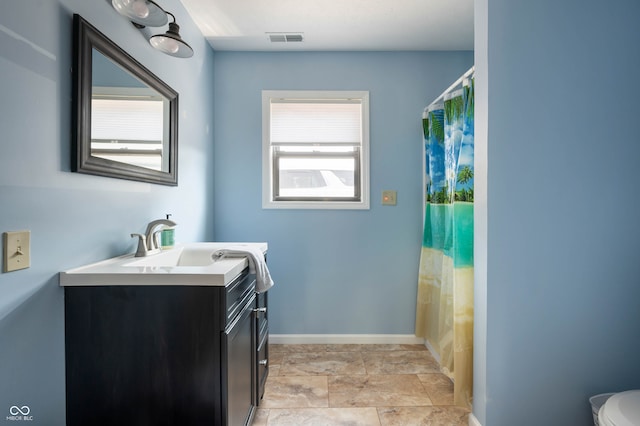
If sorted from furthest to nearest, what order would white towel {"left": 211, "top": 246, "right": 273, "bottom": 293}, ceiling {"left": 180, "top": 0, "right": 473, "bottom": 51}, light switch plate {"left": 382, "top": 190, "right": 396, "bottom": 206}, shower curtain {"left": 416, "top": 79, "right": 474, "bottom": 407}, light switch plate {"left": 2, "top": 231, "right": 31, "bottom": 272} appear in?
light switch plate {"left": 382, "top": 190, "right": 396, "bottom": 206} < ceiling {"left": 180, "top": 0, "right": 473, "bottom": 51} < shower curtain {"left": 416, "top": 79, "right": 474, "bottom": 407} < white towel {"left": 211, "top": 246, "right": 273, "bottom": 293} < light switch plate {"left": 2, "top": 231, "right": 31, "bottom": 272}

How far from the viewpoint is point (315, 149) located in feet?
9.26

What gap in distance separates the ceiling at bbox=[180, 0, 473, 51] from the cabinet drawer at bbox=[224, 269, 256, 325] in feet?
5.67

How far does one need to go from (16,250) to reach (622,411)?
1984 millimetres

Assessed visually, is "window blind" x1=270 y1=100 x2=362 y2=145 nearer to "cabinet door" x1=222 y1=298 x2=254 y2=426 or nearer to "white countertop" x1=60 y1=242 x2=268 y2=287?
"cabinet door" x1=222 y1=298 x2=254 y2=426

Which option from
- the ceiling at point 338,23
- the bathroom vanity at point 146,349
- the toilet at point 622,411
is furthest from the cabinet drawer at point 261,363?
the ceiling at point 338,23

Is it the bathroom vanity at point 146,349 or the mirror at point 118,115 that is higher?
the mirror at point 118,115

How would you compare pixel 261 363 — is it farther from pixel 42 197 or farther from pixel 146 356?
pixel 42 197

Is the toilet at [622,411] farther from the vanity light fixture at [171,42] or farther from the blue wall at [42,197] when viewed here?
the vanity light fixture at [171,42]

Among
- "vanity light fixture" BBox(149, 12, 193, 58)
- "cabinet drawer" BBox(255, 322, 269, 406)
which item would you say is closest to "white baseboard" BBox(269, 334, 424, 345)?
"cabinet drawer" BBox(255, 322, 269, 406)

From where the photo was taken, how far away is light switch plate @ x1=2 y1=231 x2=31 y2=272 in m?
0.94

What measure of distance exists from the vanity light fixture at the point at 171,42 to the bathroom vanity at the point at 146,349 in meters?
1.11

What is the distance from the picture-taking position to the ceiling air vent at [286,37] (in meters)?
2.50

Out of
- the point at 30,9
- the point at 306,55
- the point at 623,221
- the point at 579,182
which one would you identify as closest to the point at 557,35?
the point at 579,182

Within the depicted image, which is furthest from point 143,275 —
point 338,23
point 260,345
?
point 338,23
